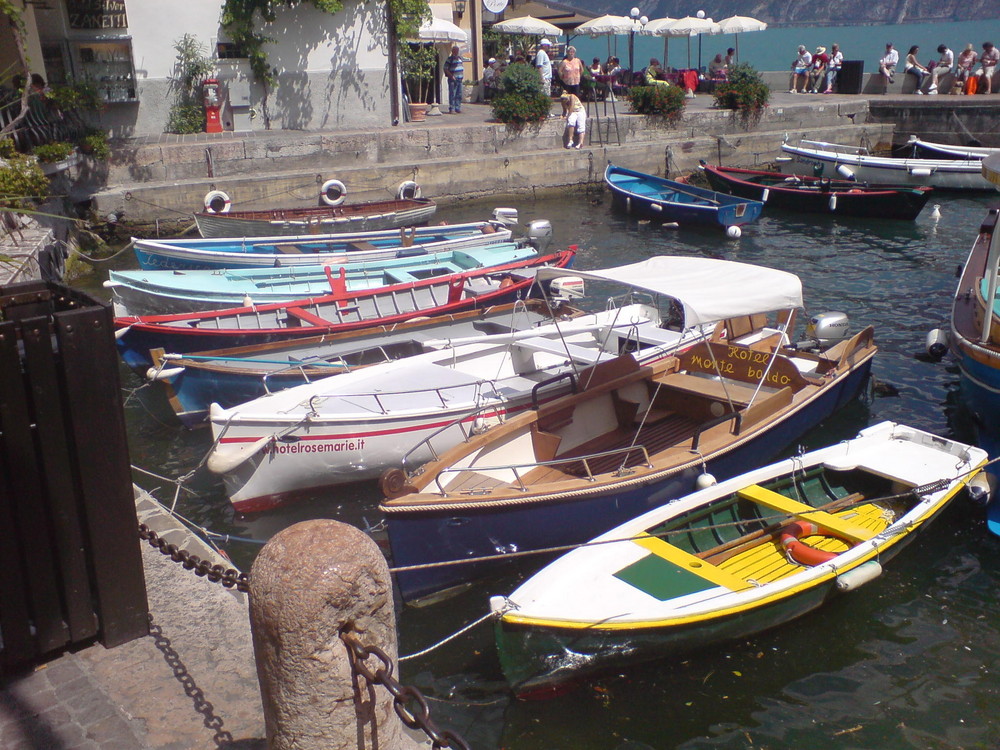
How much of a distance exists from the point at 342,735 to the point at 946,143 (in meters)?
29.0

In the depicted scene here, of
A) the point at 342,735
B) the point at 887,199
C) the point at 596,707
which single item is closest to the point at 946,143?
the point at 887,199

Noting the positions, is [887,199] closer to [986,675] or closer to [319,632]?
[986,675]

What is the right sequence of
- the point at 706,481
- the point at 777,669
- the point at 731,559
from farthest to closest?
the point at 706,481
the point at 731,559
the point at 777,669

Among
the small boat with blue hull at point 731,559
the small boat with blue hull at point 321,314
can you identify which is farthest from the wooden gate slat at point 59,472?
the small boat with blue hull at point 321,314

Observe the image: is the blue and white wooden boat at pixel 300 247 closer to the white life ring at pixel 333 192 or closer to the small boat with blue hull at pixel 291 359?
the small boat with blue hull at pixel 291 359

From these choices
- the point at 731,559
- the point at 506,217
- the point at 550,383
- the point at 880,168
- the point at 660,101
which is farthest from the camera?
the point at 660,101

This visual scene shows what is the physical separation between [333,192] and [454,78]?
6.96 metres

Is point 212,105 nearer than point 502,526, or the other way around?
point 502,526

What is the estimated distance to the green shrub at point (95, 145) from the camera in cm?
1772

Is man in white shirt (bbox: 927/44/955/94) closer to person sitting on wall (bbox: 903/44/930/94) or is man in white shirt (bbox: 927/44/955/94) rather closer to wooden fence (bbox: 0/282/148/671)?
person sitting on wall (bbox: 903/44/930/94)

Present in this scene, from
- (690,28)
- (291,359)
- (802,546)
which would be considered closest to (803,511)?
(802,546)

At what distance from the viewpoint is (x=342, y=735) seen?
2.76 m

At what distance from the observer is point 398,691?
8.32ft

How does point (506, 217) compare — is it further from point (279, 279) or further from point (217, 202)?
point (217, 202)
